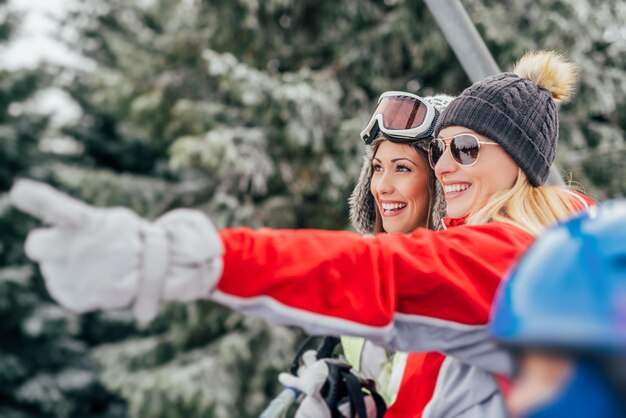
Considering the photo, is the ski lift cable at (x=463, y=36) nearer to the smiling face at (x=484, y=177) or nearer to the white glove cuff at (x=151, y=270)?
the smiling face at (x=484, y=177)

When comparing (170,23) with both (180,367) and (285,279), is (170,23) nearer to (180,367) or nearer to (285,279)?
(180,367)

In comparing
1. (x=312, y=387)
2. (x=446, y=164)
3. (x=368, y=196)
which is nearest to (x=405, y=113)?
(x=368, y=196)

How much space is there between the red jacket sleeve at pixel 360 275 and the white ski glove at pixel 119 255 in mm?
54

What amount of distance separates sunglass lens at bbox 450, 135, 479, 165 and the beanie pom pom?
28cm


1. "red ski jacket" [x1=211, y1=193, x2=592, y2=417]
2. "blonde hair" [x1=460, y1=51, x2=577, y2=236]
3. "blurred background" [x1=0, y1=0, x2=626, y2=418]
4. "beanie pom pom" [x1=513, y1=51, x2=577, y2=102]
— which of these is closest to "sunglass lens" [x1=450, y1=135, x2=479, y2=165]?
"blonde hair" [x1=460, y1=51, x2=577, y2=236]

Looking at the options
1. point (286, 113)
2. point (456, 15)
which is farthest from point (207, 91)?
point (456, 15)

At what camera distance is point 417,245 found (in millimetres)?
1213

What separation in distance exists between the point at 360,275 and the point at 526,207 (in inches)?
26.2

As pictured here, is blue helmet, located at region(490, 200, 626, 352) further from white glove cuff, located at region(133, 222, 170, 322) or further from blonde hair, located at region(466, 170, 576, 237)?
blonde hair, located at region(466, 170, 576, 237)

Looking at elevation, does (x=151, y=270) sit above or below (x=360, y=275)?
above

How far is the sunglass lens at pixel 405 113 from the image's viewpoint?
2.35 meters

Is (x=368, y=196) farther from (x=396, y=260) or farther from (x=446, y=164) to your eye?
(x=396, y=260)

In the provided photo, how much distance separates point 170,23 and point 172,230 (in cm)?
869

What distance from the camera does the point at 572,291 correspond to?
28.5 inches
